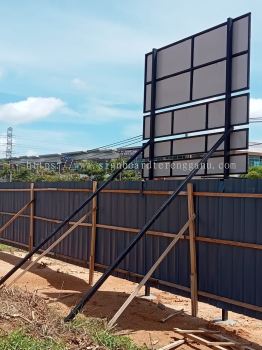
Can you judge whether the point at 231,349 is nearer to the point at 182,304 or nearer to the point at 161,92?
the point at 182,304

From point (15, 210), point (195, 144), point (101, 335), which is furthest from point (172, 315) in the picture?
point (15, 210)

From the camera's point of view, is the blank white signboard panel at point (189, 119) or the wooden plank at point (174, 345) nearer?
the wooden plank at point (174, 345)

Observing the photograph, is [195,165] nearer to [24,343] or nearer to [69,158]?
Answer: [24,343]

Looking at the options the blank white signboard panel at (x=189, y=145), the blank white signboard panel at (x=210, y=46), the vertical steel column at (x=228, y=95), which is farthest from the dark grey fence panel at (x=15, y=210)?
the vertical steel column at (x=228, y=95)

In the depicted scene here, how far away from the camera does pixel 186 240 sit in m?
7.68

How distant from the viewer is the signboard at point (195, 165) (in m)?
8.18

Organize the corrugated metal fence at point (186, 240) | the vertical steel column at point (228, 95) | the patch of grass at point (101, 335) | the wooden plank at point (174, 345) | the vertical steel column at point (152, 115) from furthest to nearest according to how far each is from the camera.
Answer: the vertical steel column at point (152, 115)
the vertical steel column at point (228, 95)
the corrugated metal fence at point (186, 240)
the wooden plank at point (174, 345)
the patch of grass at point (101, 335)

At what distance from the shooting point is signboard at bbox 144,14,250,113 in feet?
26.8

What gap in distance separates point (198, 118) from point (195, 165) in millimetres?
888

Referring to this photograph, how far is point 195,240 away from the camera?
746 cm

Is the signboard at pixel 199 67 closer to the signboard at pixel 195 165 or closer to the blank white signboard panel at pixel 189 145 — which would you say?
the blank white signboard panel at pixel 189 145

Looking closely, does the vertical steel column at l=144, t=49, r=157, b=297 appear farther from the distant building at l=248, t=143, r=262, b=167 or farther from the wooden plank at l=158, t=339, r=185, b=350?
the distant building at l=248, t=143, r=262, b=167

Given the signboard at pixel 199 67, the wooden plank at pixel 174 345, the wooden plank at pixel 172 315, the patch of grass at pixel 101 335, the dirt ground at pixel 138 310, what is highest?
the signboard at pixel 199 67

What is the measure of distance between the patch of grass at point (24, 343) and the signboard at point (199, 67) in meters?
5.13
